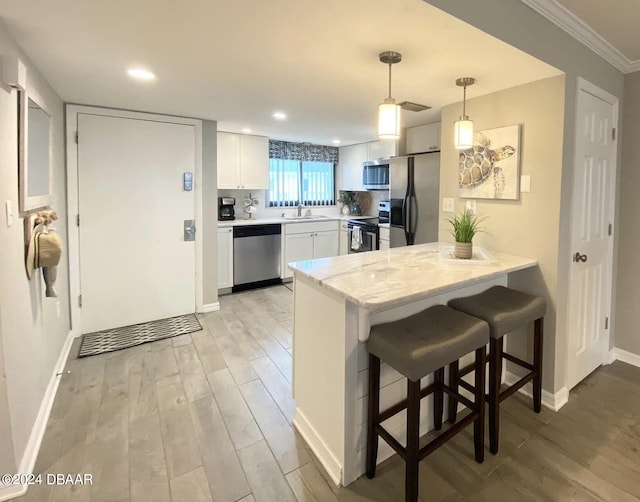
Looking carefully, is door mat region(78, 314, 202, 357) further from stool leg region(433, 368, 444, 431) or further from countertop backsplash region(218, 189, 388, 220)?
stool leg region(433, 368, 444, 431)

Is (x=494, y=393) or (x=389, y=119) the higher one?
(x=389, y=119)

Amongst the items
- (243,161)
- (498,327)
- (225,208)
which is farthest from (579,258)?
(225,208)

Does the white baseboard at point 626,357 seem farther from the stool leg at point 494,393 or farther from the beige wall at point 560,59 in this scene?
the stool leg at point 494,393

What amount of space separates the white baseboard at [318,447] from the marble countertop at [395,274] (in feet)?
2.65

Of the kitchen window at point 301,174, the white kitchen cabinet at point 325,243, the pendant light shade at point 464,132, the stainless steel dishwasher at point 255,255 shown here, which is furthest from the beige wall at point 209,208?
the pendant light shade at point 464,132

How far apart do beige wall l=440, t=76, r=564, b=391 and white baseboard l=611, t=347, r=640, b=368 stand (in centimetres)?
113

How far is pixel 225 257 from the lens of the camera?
443cm

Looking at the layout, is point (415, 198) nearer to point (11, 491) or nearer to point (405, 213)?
point (405, 213)

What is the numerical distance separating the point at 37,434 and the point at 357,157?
4755mm

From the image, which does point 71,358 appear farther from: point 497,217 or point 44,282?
point 497,217

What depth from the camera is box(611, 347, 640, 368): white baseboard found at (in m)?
2.74

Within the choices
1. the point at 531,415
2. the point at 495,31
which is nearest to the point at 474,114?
the point at 495,31

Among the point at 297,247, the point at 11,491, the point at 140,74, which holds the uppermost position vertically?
the point at 140,74

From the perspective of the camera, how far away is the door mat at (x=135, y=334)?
118 inches
